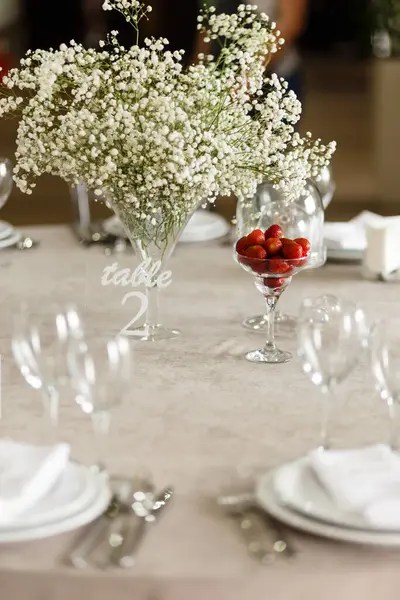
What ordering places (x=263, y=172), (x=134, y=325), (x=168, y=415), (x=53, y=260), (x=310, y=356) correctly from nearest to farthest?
(x=310, y=356), (x=168, y=415), (x=263, y=172), (x=134, y=325), (x=53, y=260)

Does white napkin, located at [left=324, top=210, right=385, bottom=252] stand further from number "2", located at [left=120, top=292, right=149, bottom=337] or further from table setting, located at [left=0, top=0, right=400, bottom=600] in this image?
number "2", located at [left=120, top=292, right=149, bottom=337]

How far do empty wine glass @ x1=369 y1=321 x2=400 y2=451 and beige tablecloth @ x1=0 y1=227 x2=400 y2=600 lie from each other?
0.32 ft

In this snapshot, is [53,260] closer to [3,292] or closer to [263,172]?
[3,292]

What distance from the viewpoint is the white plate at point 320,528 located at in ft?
3.94

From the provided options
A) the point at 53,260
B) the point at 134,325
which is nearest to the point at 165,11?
the point at 53,260

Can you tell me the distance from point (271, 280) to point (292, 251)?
2.8 inches

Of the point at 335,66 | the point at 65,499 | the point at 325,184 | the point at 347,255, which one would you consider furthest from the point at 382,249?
the point at 335,66

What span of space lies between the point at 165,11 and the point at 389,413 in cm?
735

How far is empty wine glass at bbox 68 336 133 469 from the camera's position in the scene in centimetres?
137

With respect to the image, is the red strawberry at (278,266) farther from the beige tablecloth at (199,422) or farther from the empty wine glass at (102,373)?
the empty wine glass at (102,373)

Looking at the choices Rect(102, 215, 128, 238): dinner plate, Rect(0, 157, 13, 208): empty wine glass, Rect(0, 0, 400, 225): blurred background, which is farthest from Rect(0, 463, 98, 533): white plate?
Rect(0, 0, 400, 225): blurred background

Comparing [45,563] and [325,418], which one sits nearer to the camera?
[45,563]

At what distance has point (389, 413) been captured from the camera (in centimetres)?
167

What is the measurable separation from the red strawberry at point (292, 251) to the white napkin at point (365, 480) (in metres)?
0.58
